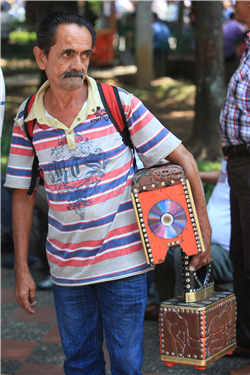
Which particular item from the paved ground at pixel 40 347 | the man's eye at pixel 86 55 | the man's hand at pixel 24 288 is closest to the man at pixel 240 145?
the paved ground at pixel 40 347

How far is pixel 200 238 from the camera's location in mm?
1896

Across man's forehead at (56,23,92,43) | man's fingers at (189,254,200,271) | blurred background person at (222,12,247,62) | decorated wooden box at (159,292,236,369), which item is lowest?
decorated wooden box at (159,292,236,369)

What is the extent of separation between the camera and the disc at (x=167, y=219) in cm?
188

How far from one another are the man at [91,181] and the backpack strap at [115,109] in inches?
0.9

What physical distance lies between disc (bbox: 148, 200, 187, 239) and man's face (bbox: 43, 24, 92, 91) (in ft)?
1.98

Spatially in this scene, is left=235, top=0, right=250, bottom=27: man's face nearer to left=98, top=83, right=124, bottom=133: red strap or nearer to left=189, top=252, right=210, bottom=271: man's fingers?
left=98, top=83, right=124, bottom=133: red strap

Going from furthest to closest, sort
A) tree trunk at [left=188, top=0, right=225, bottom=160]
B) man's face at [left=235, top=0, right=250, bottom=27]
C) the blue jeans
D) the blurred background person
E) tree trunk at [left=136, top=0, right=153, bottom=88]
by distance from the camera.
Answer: tree trunk at [left=136, top=0, right=153, bottom=88], the blurred background person, tree trunk at [left=188, top=0, right=225, bottom=160], man's face at [left=235, top=0, right=250, bottom=27], the blue jeans

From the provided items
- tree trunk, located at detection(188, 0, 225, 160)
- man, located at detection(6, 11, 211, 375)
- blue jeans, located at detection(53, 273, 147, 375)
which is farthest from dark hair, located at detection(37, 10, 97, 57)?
Answer: tree trunk, located at detection(188, 0, 225, 160)

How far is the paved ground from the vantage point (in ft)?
9.27

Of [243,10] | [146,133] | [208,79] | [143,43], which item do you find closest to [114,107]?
[146,133]

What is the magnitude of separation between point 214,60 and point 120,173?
15.8 feet

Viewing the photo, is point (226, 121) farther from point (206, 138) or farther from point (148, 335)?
point (206, 138)

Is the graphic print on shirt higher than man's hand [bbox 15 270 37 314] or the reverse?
higher

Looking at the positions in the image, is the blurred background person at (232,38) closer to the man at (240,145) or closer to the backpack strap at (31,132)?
the man at (240,145)
